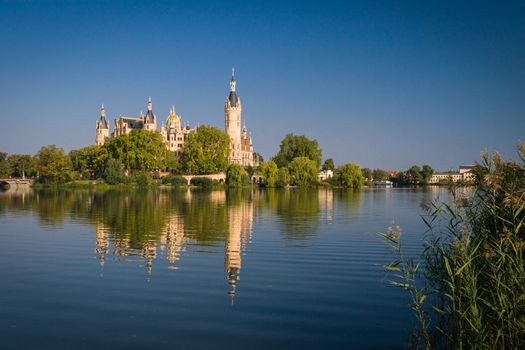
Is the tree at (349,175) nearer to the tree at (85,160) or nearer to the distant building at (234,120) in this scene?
the distant building at (234,120)

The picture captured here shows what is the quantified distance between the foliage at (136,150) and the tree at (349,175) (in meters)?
38.6

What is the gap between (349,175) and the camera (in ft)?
361

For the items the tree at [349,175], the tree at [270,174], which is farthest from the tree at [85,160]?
the tree at [349,175]

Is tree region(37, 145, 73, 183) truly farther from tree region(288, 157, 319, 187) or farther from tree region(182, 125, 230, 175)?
tree region(288, 157, 319, 187)

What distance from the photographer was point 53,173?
90875 millimetres

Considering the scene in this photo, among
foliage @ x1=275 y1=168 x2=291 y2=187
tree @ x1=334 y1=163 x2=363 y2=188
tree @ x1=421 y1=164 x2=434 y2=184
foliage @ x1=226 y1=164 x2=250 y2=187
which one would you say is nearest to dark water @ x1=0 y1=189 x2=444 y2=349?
foliage @ x1=226 y1=164 x2=250 y2=187

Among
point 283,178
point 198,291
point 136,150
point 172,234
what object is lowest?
point 198,291

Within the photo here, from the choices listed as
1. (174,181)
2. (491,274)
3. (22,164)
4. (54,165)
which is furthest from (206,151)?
(491,274)

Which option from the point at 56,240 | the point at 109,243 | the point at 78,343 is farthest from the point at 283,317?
the point at 56,240

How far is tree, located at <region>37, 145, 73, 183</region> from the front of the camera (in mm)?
90812

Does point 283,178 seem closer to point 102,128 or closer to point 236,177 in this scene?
point 236,177

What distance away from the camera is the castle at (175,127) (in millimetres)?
134625

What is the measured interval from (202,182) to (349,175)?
31509 mm

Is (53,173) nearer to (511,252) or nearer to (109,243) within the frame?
(109,243)
